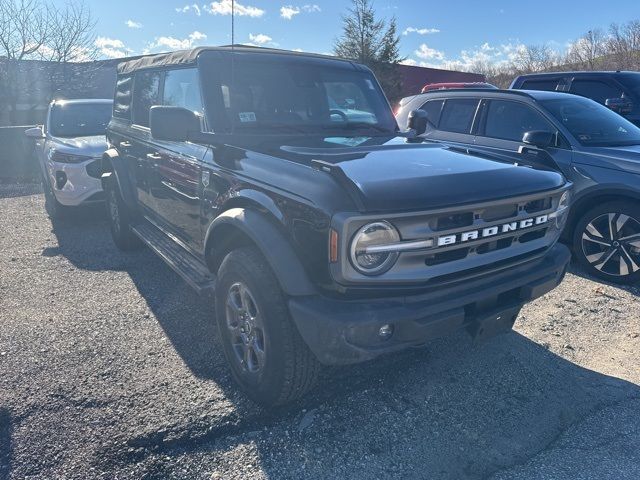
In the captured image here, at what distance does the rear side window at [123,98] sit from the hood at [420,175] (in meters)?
3.02

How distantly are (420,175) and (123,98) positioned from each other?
4190 mm

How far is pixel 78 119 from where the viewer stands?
7.71m

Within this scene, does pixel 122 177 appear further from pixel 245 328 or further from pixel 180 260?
pixel 245 328

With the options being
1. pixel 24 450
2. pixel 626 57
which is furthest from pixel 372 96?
pixel 626 57

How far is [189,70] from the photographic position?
3.68 m

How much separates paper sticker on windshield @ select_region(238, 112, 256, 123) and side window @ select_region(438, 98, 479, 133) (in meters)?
3.49

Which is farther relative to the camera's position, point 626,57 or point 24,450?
point 626,57

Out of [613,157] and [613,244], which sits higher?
[613,157]

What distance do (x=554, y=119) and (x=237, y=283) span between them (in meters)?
4.22

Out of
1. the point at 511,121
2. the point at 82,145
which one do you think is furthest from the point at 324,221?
the point at 82,145

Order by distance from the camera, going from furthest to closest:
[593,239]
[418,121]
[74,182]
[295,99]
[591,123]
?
[74,182] < [591,123] < [593,239] < [418,121] < [295,99]

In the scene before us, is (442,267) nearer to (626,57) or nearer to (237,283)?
(237,283)

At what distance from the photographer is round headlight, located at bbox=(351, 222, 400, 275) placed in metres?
2.22

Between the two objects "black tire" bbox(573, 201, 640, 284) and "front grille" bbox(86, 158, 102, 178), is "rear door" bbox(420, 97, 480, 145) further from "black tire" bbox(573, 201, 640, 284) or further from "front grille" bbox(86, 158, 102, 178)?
"front grille" bbox(86, 158, 102, 178)
